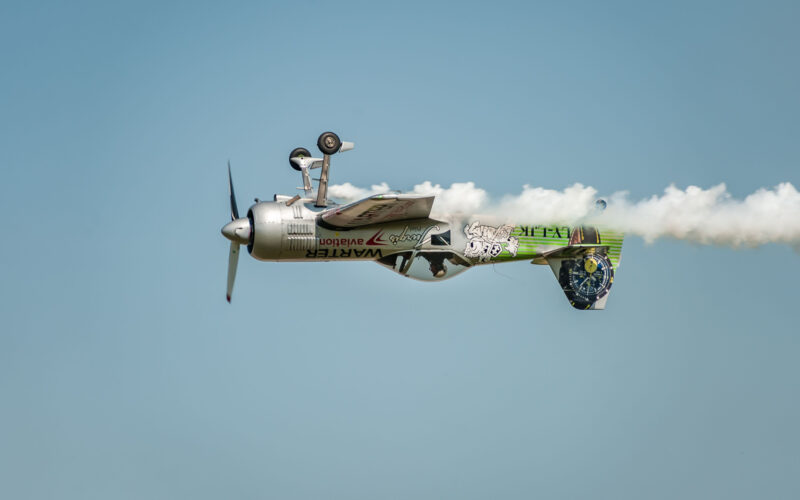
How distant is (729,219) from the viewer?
3994 centimetres

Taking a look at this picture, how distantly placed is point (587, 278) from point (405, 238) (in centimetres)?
576

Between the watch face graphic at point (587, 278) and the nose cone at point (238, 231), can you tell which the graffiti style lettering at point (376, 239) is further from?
the watch face graphic at point (587, 278)

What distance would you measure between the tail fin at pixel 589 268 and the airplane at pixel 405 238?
28 mm

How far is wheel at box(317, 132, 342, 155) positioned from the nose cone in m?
2.74

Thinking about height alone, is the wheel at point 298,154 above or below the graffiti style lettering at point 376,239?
above

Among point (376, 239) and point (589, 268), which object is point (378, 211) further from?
point (589, 268)

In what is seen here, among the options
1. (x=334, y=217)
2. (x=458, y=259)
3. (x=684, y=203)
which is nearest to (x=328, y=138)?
(x=334, y=217)

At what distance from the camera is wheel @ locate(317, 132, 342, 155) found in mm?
35938

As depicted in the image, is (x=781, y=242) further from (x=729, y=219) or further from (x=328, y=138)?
(x=328, y=138)

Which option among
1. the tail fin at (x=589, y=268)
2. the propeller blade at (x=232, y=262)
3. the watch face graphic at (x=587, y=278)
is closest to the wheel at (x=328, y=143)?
the propeller blade at (x=232, y=262)

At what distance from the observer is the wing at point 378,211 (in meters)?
35.2

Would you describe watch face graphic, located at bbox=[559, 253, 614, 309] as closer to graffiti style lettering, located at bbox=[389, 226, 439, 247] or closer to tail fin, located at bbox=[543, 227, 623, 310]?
tail fin, located at bbox=[543, 227, 623, 310]

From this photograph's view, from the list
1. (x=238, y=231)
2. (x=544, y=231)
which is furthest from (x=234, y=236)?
(x=544, y=231)

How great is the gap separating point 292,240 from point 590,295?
8.99m
